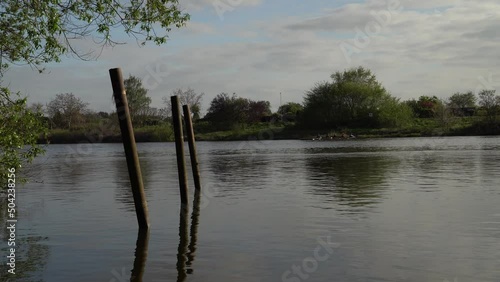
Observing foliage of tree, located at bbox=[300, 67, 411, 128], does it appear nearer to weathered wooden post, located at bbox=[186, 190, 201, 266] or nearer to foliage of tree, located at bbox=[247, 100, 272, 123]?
foliage of tree, located at bbox=[247, 100, 272, 123]

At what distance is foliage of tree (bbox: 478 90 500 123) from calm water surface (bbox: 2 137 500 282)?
70.3m

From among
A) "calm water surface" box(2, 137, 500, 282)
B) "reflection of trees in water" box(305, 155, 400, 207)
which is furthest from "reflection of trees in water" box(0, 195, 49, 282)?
"reflection of trees in water" box(305, 155, 400, 207)

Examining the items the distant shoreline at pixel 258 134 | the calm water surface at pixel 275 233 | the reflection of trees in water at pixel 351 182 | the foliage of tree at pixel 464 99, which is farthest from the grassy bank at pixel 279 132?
the calm water surface at pixel 275 233

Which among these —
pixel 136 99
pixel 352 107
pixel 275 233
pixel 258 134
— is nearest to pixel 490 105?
pixel 352 107

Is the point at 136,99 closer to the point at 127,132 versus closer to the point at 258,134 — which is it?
the point at 258,134

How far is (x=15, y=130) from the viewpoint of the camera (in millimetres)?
14242

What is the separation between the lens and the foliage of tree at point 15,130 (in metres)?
13.7

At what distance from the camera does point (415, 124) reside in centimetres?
10500

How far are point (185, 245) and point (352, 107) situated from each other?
93.5 meters

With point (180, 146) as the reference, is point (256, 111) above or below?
above

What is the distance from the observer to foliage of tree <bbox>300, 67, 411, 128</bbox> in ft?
336

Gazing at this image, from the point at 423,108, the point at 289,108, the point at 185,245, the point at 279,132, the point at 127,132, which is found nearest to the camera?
the point at 185,245

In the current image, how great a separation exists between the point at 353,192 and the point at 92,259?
12.9 m

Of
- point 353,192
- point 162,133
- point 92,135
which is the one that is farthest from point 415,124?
point 353,192
